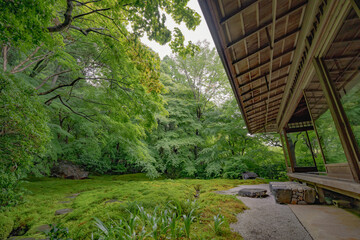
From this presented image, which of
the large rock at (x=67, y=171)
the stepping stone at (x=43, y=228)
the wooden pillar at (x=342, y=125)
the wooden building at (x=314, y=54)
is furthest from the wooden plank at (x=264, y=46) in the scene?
the large rock at (x=67, y=171)

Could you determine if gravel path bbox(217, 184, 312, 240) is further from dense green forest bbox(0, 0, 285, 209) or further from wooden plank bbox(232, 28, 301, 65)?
dense green forest bbox(0, 0, 285, 209)

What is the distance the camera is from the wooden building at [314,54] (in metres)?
1.69

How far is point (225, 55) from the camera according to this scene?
7.50 ft

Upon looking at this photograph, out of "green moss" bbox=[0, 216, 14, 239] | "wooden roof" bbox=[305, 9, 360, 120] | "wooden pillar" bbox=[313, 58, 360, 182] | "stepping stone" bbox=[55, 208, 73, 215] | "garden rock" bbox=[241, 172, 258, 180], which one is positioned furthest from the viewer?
"garden rock" bbox=[241, 172, 258, 180]

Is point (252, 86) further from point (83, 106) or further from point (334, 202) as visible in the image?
point (83, 106)

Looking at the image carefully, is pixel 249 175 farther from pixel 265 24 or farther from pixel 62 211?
pixel 62 211

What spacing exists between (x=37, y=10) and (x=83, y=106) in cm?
474

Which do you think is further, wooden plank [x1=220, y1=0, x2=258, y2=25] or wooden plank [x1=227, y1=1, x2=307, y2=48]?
wooden plank [x1=227, y1=1, x2=307, y2=48]

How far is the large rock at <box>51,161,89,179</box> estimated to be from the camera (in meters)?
8.55

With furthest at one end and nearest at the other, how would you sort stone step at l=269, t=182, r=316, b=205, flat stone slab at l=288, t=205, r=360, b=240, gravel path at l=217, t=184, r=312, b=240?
stone step at l=269, t=182, r=316, b=205, gravel path at l=217, t=184, r=312, b=240, flat stone slab at l=288, t=205, r=360, b=240

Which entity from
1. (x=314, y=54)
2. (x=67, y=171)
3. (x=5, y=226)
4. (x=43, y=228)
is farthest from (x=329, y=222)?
(x=67, y=171)

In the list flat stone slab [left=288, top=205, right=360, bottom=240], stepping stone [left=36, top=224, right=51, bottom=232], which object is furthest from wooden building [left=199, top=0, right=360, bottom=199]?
stepping stone [left=36, top=224, right=51, bottom=232]

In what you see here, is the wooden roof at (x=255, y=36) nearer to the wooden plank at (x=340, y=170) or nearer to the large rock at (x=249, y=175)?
the wooden plank at (x=340, y=170)

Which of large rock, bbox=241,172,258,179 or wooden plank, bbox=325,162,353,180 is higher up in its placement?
wooden plank, bbox=325,162,353,180
